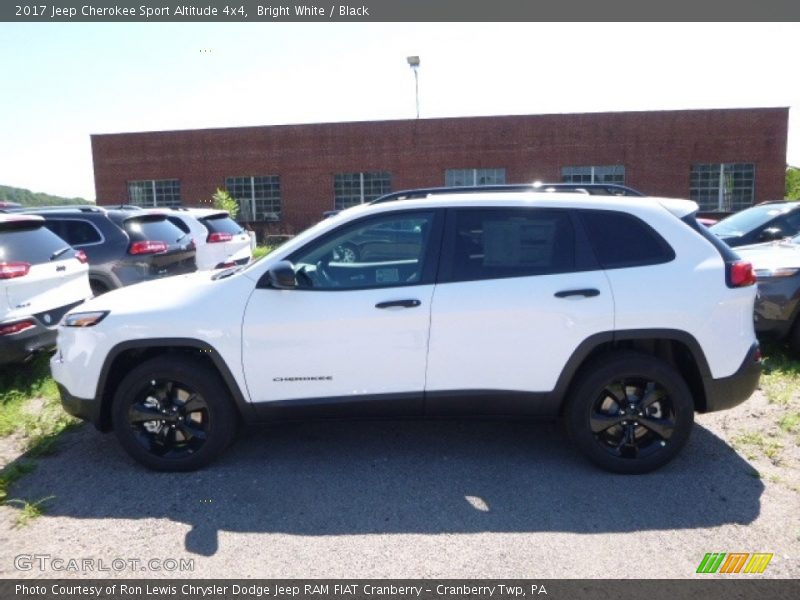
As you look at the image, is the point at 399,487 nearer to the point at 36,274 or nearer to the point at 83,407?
the point at 83,407

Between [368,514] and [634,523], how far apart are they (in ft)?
4.82

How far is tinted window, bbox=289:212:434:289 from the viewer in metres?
4.07

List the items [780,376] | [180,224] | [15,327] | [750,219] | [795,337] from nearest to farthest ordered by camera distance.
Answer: [15,327] < [780,376] < [795,337] < [750,219] < [180,224]

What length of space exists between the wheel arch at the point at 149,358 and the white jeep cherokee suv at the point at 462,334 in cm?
1

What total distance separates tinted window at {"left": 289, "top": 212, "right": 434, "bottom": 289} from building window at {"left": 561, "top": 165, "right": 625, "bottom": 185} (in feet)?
81.0

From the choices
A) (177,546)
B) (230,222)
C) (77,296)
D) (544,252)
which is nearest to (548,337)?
(544,252)

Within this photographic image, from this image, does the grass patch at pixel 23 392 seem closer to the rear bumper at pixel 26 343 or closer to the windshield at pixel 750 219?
the rear bumper at pixel 26 343

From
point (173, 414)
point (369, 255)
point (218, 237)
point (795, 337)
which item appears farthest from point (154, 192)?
point (795, 337)

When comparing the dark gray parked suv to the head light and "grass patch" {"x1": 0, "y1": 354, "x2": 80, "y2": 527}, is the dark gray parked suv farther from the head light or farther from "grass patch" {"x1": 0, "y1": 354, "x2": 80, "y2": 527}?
the head light

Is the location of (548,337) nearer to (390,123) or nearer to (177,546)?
(177,546)

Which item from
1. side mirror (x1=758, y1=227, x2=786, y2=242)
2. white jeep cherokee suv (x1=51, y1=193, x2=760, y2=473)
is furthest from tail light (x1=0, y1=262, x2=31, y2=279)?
side mirror (x1=758, y1=227, x2=786, y2=242)

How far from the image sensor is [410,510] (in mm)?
3656

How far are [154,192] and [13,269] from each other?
85.9 ft

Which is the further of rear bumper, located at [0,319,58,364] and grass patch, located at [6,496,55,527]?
rear bumper, located at [0,319,58,364]
